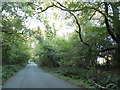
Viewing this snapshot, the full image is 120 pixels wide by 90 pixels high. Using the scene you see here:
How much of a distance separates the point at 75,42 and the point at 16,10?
6575 millimetres

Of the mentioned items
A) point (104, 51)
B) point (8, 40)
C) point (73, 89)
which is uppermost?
point (8, 40)

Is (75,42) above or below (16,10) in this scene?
below

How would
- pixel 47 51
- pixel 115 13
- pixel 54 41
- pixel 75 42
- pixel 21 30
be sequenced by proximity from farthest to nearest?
pixel 47 51
pixel 54 41
pixel 75 42
pixel 21 30
pixel 115 13

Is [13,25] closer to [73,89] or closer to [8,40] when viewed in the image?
[8,40]

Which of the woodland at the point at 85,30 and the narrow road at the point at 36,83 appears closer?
the woodland at the point at 85,30

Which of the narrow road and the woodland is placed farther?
the narrow road

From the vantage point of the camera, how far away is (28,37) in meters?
13.6

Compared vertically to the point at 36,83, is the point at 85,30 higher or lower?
higher

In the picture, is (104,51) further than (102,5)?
Yes

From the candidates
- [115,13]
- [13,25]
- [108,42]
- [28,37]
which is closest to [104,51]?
[108,42]

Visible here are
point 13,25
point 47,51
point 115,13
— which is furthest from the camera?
point 47,51

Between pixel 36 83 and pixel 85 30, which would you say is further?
pixel 85 30

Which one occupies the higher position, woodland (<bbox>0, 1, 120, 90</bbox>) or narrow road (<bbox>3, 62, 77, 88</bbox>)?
woodland (<bbox>0, 1, 120, 90</bbox>)

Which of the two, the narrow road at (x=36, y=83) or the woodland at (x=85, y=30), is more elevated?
the woodland at (x=85, y=30)
